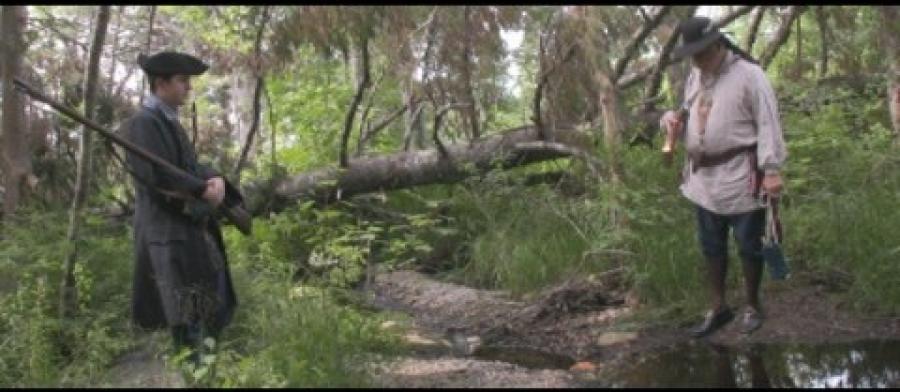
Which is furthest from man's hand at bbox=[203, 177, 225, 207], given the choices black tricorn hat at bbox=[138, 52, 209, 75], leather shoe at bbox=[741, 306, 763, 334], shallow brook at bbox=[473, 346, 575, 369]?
leather shoe at bbox=[741, 306, 763, 334]

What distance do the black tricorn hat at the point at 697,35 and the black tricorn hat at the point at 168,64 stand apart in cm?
271

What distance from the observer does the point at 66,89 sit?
8.14 m

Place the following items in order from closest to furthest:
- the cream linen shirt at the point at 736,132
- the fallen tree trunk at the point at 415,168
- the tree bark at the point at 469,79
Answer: the cream linen shirt at the point at 736,132
the tree bark at the point at 469,79
the fallen tree trunk at the point at 415,168

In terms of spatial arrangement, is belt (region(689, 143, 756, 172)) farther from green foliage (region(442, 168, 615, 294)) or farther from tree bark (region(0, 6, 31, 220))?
tree bark (region(0, 6, 31, 220))

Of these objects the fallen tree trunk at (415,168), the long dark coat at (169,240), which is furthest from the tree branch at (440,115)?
the long dark coat at (169,240)

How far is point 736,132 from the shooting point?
4820mm

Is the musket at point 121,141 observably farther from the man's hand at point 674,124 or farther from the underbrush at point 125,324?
the man's hand at point 674,124

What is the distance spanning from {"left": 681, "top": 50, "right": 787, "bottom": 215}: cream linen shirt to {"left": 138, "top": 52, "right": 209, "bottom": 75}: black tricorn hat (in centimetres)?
289

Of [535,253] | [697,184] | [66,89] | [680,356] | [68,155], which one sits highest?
[66,89]

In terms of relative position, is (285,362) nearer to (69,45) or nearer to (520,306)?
(520,306)

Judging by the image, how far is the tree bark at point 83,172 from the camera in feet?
17.8

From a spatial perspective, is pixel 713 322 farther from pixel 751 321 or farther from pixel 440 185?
pixel 440 185

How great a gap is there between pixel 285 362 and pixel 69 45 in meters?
6.79

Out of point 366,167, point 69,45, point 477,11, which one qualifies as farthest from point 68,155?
point 477,11
